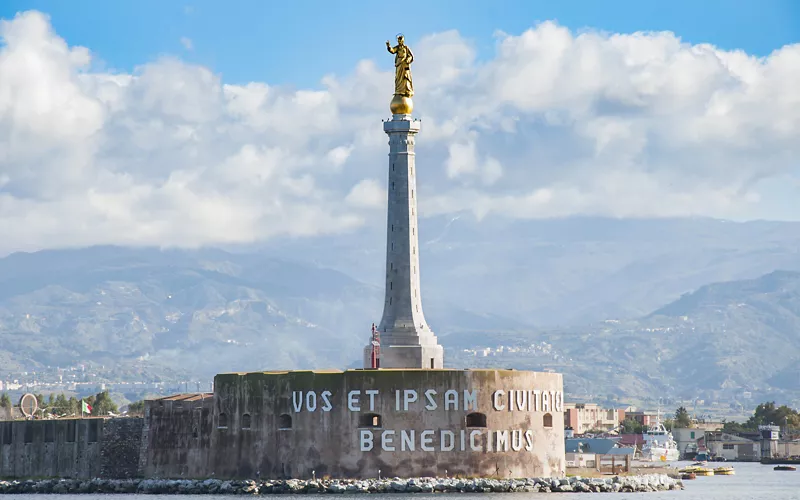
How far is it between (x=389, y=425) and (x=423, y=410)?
1.63 metres

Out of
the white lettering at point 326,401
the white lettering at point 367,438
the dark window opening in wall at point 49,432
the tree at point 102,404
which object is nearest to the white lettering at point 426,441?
the white lettering at point 367,438

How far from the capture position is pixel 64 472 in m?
83.8

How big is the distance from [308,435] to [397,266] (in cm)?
989

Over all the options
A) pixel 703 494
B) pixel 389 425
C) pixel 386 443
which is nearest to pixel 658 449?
pixel 703 494

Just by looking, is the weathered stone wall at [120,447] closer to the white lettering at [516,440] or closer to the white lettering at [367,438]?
the white lettering at [367,438]

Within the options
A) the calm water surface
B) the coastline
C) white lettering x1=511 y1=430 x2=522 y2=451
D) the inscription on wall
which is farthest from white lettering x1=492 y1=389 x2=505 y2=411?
the calm water surface

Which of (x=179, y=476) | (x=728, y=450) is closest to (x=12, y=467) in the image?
(x=179, y=476)

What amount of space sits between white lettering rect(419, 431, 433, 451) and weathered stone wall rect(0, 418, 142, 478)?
15774mm

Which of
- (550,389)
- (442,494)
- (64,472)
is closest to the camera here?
(442,494)

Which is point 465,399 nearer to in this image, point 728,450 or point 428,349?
point 428,349

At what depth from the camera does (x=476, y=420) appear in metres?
75.0

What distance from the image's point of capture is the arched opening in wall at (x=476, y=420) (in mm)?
74812

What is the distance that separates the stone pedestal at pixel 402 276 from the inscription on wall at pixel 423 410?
17.8 feet

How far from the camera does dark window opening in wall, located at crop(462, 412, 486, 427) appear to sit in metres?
74.8
